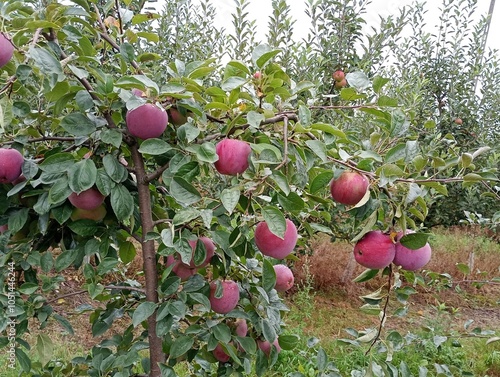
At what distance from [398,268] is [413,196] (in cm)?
22

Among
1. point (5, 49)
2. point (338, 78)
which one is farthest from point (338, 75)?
point (5, 49)

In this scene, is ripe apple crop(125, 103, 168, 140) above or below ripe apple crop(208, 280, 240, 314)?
above

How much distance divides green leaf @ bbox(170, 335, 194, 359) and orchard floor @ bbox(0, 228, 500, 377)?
5.93ft

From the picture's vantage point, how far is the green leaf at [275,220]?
71 cm

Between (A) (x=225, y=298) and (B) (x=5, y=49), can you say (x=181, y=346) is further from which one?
(B) (x=5, y=49)

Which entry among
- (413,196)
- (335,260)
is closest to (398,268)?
(413,196)

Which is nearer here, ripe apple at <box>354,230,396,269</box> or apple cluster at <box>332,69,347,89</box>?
ripe apple at <box>354,230,396,269</box>

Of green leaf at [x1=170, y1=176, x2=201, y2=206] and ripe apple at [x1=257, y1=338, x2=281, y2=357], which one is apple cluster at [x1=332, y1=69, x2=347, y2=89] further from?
green leaf at [x1=170, y1=176, x2=201, y2=206]

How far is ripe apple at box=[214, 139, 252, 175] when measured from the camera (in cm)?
76

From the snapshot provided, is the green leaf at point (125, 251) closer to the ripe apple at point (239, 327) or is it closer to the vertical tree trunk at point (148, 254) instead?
the vertical tree trunk at point (148, 254)

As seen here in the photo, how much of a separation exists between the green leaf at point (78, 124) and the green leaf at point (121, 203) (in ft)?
0.39

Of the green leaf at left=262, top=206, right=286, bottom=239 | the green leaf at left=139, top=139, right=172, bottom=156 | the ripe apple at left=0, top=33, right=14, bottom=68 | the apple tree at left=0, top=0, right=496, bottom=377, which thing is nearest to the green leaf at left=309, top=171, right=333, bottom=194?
the apple tree at left=0, top=0, right=496, bottom=377

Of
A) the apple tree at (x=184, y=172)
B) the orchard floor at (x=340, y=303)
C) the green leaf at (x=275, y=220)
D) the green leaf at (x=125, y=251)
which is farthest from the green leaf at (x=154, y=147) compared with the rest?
the orchard floor at (x=340, y=303)

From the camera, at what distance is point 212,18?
3852 millimetres
